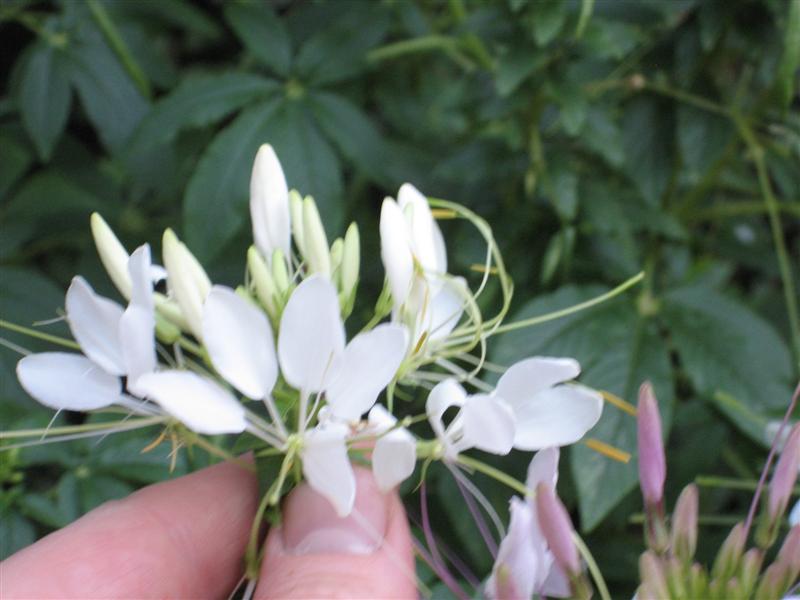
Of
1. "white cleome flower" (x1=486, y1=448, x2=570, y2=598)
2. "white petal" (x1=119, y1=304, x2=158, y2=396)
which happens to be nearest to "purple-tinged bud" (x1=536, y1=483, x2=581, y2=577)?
"white cleome flower" (x1=486, y1=448, x2=570, y2=598)

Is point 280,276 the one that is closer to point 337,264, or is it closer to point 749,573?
point 337,264

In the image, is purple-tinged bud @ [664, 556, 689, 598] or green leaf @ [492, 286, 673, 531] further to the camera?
green leaf @ [492, 286, 673, 531]

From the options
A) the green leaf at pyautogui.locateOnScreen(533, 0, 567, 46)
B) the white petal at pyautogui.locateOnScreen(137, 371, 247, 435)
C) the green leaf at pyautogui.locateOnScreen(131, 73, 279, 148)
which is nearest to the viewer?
the white petal at pyautogui.locateOnScreen(137, 371, 247, 435)

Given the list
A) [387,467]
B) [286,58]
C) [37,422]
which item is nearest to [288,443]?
[387,467]

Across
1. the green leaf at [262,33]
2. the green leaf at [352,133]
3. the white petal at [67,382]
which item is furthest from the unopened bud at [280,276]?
the green leaf at [262,33]

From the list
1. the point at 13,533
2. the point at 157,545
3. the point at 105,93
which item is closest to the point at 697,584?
the point at 157,545

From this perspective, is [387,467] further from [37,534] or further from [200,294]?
[37,534]

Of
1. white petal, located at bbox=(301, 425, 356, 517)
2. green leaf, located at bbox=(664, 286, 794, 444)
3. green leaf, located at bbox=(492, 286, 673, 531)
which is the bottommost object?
green leaf, located at bbox=(664, 286, 794, 444)

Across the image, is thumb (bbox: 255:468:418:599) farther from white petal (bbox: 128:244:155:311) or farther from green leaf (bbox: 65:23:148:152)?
green leaf (bbox: 65:23:148:152)

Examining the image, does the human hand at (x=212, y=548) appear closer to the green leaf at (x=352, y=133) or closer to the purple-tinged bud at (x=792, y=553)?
the purple-tinged bud at (x=792, y=553)
